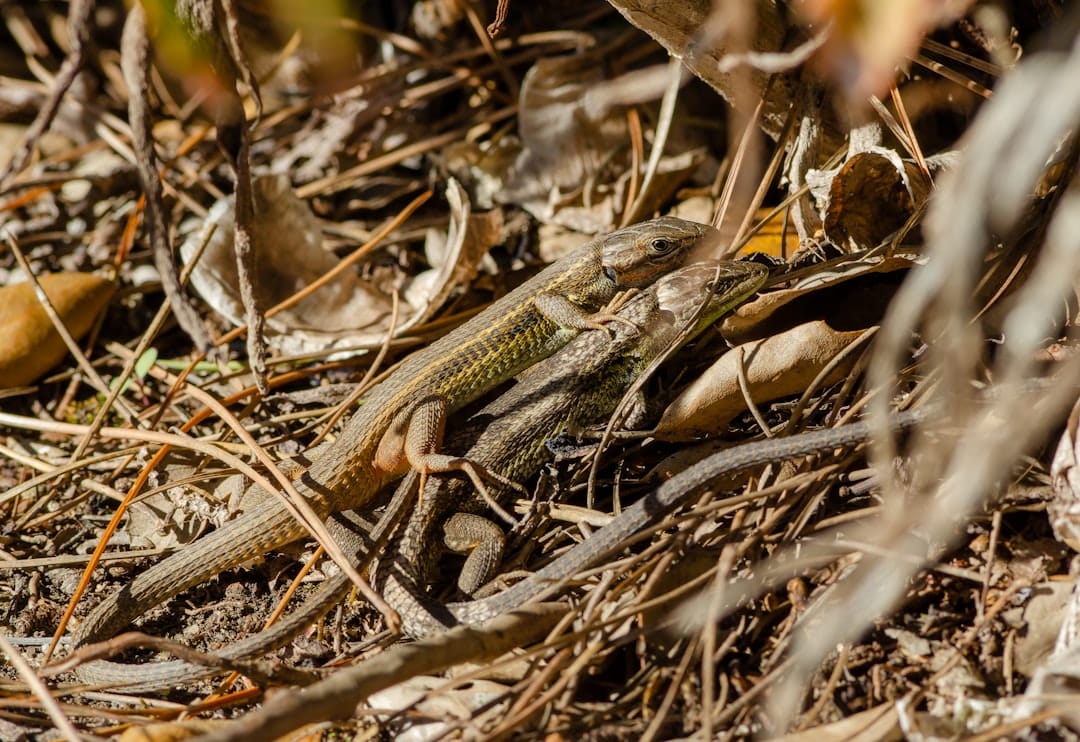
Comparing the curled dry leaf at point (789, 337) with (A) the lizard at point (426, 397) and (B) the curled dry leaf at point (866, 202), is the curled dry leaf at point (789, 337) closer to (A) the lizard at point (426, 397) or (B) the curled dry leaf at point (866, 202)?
(B) the curled dry leaf at point (866, 202)

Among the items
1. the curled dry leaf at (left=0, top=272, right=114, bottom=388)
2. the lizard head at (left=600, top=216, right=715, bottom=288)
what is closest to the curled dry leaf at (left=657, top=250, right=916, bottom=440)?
the lizard head at (left=600, top=216, right=715, bottom=288)

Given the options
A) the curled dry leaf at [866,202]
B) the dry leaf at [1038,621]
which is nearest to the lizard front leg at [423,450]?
the curled dry leaf at [866,202]

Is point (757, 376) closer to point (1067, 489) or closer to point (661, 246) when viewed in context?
point (661, 246)

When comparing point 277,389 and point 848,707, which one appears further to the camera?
point 277,389

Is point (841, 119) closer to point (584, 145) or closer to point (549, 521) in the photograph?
point (584, 145)

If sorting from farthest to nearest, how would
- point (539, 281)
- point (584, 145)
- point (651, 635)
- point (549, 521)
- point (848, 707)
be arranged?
1. point (584, 145)
2. point (539, 281)
3. point (549, 521)
4. point (651, 635)
5. point (848, 707)

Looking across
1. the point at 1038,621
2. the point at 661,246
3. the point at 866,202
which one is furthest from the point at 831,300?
the point at 1038,621

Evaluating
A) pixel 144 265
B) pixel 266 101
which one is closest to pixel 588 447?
pixel 144 265
